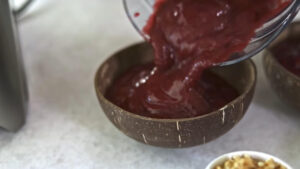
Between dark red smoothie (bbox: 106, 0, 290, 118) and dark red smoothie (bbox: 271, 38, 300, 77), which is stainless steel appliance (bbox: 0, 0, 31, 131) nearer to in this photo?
dark red smoothie (bbox: 106, 0, 290, 118)

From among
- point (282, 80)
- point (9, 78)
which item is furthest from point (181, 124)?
point (9, 78)

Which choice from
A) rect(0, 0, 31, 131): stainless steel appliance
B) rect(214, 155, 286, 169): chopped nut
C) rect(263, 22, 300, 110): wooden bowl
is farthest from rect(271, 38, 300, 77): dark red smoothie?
rect(0, 0, 31, 131): stainless steel appliance

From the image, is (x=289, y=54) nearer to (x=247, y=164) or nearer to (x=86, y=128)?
(x=247, y=164)

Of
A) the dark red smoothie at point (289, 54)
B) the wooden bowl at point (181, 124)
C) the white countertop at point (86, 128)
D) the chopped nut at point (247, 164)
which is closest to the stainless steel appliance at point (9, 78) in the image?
the white countertop at point (86, 128)

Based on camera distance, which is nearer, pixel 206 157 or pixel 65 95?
pixel 206 157

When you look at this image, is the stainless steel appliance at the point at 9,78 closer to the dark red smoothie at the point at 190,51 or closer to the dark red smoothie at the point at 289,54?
the dark red smoothie at the point at 190,51

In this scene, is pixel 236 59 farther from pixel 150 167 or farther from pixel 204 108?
pixel 150 167

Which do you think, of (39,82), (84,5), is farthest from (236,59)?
(84,5)
